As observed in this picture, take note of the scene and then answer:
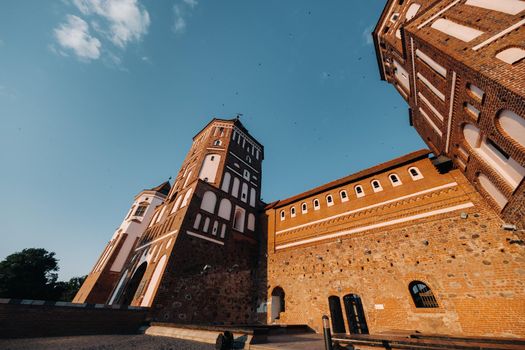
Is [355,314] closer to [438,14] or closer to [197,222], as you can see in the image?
[197,222]

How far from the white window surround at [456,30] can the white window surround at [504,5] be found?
651mm

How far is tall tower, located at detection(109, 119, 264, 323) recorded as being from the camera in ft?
36.6

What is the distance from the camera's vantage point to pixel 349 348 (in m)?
4.25

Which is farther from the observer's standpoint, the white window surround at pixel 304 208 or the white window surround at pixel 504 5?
the white window surround at pixel 304 208

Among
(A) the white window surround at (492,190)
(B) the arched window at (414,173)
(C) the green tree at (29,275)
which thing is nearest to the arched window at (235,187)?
(B) the arched window at (414,173)

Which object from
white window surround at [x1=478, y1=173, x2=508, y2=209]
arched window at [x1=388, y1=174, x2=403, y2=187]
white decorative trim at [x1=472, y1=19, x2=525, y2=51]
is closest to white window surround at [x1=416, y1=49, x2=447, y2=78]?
white decorative trim at [x1=472, y1=19, x2=525, y2=51]

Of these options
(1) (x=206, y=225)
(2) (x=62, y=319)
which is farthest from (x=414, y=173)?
(2) (x=62, y=319)

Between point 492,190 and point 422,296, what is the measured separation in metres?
5.32

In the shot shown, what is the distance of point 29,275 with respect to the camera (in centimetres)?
Result: 2355

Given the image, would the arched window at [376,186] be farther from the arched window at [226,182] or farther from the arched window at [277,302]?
the arched window at [226,182]

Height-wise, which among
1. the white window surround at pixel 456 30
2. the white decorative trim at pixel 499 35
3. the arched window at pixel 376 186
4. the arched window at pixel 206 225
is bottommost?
the arched window at pixel 206 225

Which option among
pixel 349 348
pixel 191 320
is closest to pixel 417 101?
pixel 349 348

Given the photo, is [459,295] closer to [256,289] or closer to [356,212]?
[356,212]

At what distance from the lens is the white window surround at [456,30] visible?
6.84m
